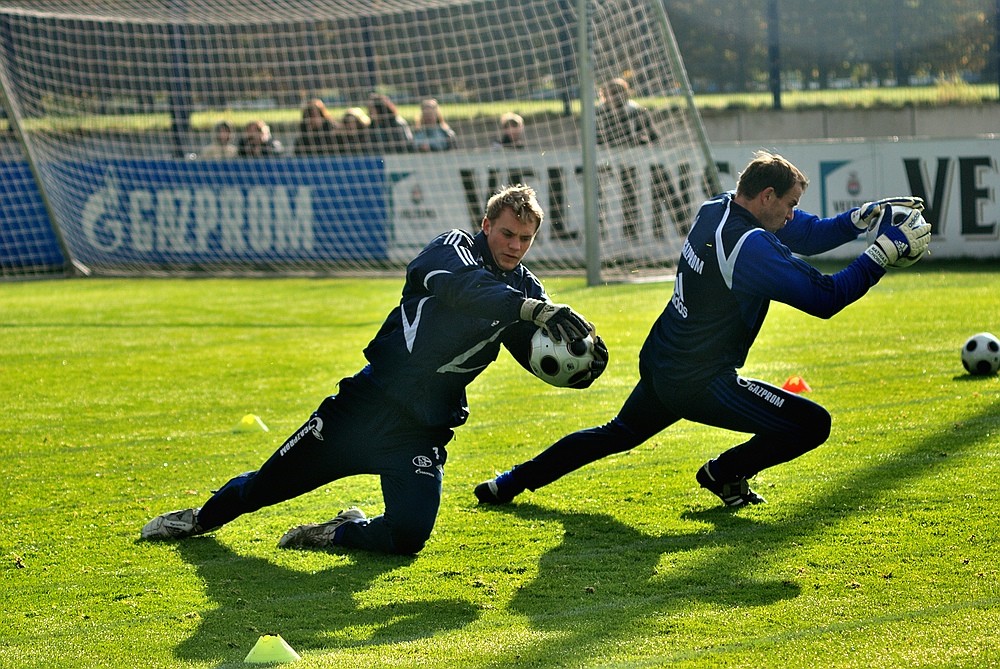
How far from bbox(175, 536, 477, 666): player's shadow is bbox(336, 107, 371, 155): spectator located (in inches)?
479

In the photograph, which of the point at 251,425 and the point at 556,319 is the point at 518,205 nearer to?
the point at 556,319

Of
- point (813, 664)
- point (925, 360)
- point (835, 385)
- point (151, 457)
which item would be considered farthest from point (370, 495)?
point (925, 360)

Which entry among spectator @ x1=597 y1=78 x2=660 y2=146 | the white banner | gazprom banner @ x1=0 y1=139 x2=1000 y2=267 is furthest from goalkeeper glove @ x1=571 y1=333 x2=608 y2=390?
gazprom banner @ x1=0 y1=139 x2=1000 y2=267

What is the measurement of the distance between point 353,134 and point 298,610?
514 inches

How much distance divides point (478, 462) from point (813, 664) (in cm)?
321

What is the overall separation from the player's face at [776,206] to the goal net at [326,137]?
8.65 m

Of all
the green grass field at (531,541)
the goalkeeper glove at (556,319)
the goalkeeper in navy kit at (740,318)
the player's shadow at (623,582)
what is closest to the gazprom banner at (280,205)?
the green grass field at (531,541)

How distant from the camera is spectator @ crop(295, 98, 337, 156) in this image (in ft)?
56.5

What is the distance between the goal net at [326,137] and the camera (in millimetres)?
14922

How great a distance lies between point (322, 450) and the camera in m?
5.33

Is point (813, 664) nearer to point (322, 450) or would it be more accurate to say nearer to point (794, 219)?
point (322, 450)

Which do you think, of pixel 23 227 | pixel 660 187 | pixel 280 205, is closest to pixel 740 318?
pixel 660 187

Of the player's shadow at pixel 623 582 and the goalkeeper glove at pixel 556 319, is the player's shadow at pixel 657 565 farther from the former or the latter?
the goalkeeper glove at pixel 556 319

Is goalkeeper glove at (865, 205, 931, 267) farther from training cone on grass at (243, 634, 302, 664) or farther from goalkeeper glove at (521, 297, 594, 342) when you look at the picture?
training cone on grass at (243, 634, 302, 664)
